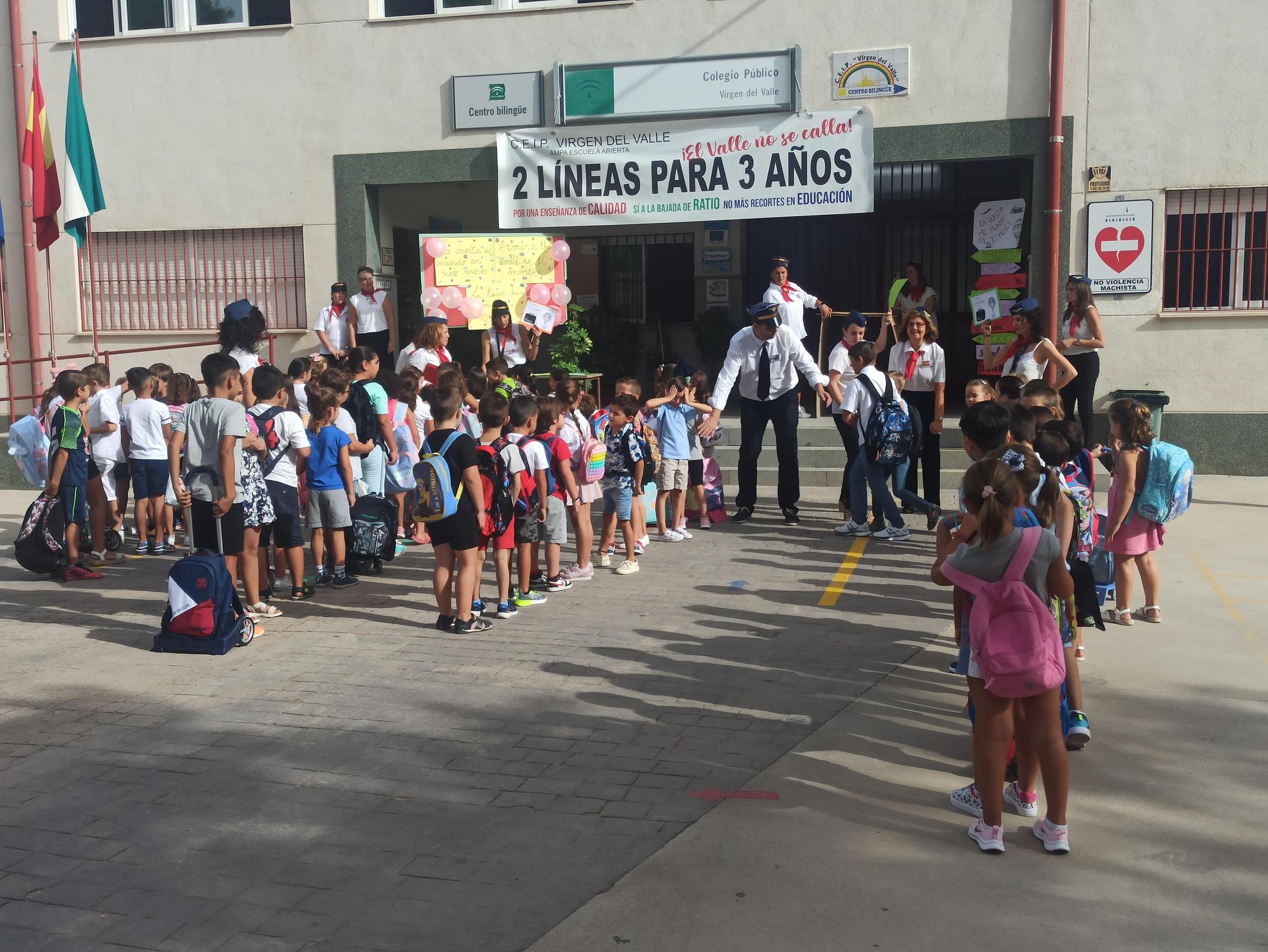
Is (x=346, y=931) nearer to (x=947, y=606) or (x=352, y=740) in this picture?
(x=352, y=740)

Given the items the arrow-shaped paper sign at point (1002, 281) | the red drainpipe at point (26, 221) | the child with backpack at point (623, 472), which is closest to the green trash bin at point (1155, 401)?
the arrow-shaped paper sign at point (1002, 281)

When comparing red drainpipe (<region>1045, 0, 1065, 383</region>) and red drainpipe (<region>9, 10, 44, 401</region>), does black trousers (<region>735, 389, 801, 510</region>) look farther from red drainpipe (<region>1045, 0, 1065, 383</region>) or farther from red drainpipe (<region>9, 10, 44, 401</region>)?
red drainpipe (<region>9, 10, 44, 401</region>)

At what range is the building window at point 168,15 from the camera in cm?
1488

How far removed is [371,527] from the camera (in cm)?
925

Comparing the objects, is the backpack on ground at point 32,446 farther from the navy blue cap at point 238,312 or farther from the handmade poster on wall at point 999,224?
the handmade poster on wall at point 999,224

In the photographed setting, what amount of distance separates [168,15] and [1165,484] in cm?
1307

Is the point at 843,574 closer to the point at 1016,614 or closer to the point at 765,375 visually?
the point at 765,375

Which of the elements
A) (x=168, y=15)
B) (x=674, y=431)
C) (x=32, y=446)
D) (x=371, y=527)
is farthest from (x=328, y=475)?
(x=168, y=15)

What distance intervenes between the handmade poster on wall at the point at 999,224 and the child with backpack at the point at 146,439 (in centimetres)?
893

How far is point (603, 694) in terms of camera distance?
634cm

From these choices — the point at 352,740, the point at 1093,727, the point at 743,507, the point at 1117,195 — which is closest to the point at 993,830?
the point at 1093,727

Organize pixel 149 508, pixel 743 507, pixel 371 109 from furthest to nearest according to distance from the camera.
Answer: pixel 371 109 → pixel 743 507 → pixel 149 508

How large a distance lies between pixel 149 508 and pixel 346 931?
7.33 metres

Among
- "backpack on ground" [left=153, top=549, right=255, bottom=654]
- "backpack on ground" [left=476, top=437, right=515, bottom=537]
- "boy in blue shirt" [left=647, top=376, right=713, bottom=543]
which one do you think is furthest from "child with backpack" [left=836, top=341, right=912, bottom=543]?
"backpack on ground" [left=153, top=549, right=255, bottom=654]
